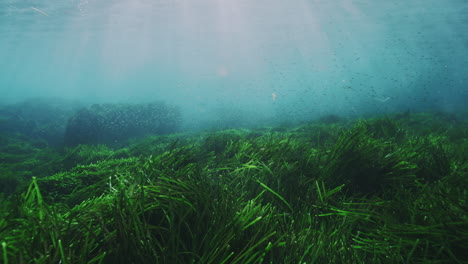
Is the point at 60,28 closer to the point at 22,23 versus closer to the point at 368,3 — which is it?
the point at 22,23

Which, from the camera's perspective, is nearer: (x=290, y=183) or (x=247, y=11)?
(x=290, y=183)

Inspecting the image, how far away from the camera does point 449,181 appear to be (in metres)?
1.55

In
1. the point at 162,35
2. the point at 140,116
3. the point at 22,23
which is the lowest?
the point at 140,116

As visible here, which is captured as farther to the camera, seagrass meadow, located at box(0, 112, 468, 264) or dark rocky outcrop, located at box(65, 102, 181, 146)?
dark rocky outcrop, located at box(65, 102, 181, 146)

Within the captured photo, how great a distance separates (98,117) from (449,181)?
57.5ft

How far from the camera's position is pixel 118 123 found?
53.5 feet

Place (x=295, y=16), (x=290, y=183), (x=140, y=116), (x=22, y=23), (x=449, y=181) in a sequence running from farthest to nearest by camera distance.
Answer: (x=295, y=16)
(x=22, y=23)
(x=140, y=116)
(x=290, y=183)
(x=449, y=181)

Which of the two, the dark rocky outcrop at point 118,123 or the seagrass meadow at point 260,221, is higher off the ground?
the seagrass meadow at point 260,221

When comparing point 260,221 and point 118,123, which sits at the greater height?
point 260,221

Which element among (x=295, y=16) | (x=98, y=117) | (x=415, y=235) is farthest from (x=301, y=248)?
(x=295, y=16)

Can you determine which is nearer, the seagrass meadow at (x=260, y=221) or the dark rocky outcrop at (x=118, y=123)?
the seagrass meadow at (x=260, y=221)

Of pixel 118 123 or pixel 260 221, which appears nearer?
pixel 260 221

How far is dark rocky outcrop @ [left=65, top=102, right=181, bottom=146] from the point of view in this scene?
563 inches

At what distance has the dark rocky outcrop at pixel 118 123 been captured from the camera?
47.0ft
